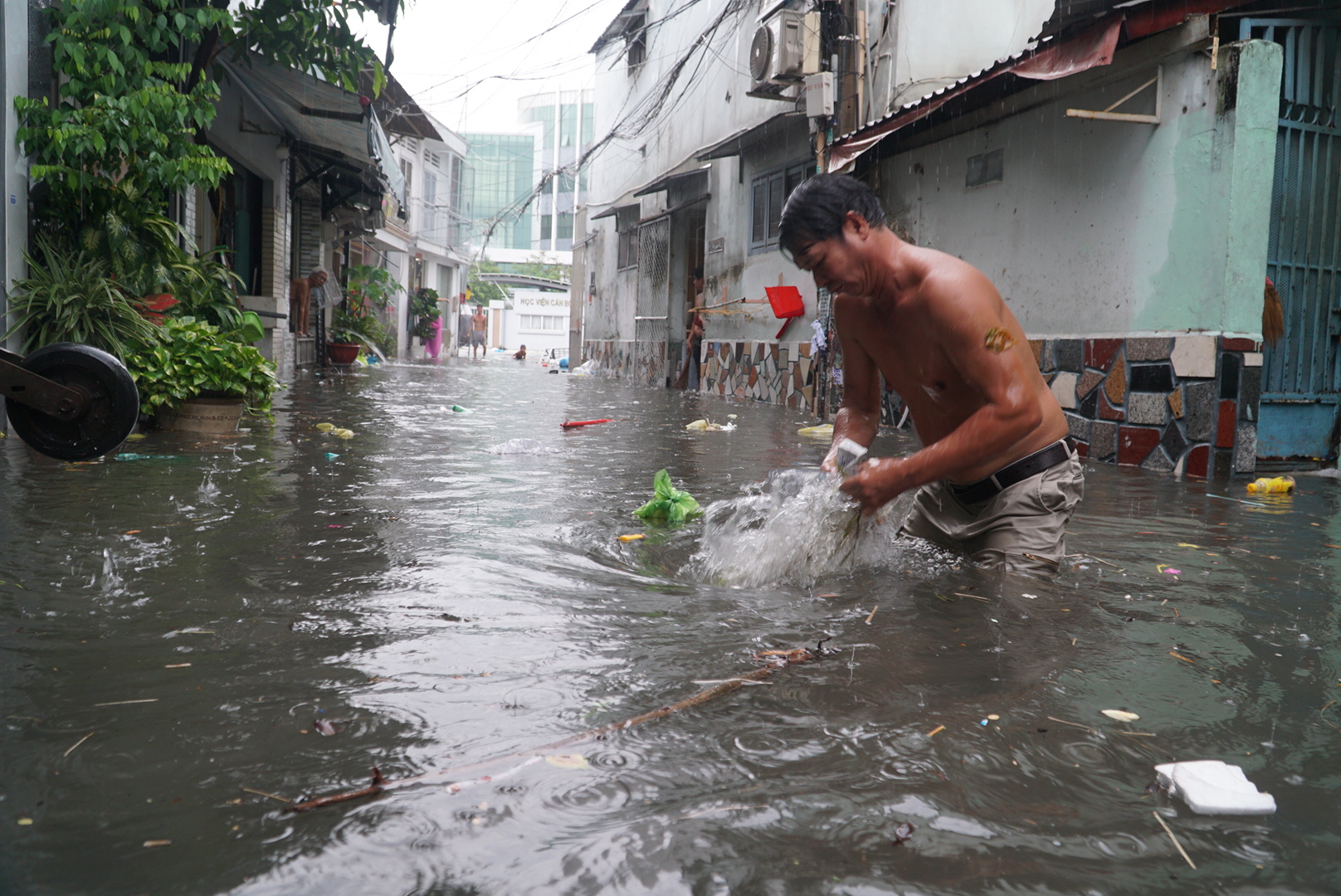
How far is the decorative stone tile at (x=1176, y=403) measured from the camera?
6637mm

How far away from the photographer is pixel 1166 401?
22.2 ft

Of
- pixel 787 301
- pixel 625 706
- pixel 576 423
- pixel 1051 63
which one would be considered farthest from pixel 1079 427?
pixel 625 706

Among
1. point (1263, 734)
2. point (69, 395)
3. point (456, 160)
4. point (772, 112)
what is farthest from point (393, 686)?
point (456, 160)

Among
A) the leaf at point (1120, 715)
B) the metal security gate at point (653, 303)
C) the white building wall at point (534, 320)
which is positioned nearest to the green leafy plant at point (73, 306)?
the leaf at point (1120, 715)

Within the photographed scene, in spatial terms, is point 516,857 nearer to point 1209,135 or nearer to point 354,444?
point 354,444

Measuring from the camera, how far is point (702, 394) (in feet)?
52.3

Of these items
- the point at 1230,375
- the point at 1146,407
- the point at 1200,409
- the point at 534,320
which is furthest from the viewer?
the point at 534,320

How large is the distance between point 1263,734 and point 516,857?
5.11 ft

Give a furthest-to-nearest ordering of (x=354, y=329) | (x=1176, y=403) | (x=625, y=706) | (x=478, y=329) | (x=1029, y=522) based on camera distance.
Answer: (x=478, y=329)
(x=354, y=329)
(x=1176, y=403)
(x=1029, y=522)
(x=625, y=706)

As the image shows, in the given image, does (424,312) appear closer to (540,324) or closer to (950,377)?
(540,324)

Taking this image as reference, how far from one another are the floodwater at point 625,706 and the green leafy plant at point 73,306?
2.09 m

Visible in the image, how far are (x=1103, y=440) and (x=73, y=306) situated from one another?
23.2 ft

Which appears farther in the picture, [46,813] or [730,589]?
[730,589]

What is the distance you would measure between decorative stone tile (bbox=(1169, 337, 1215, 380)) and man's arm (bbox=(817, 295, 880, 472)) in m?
3.81
